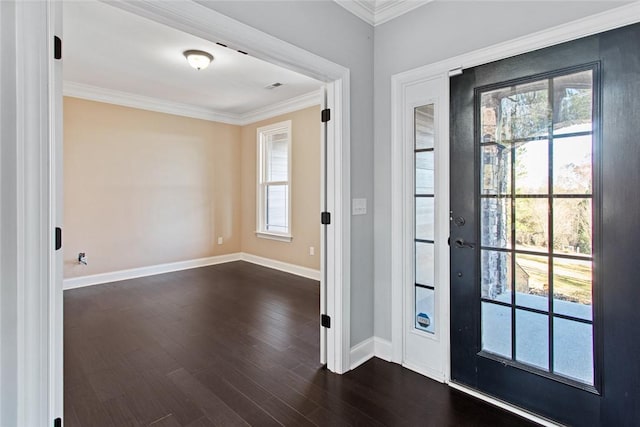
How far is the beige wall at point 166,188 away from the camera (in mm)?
4543

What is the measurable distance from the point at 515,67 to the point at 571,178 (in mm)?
720

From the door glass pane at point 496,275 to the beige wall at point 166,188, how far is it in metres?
3.07

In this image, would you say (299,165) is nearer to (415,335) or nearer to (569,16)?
(415,335)

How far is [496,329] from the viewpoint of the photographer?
200cm

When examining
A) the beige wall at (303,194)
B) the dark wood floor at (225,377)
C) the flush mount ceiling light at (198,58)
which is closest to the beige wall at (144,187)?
the beige wall at (303,194)

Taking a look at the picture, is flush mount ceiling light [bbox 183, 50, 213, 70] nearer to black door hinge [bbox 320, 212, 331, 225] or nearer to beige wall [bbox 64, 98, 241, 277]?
beige wall [bbox 64, 98, 241, 277]

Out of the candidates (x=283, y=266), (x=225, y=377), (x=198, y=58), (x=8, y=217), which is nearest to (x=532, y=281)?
(x=225, y=377)

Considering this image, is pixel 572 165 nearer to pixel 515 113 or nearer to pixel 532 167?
pixel 532 167

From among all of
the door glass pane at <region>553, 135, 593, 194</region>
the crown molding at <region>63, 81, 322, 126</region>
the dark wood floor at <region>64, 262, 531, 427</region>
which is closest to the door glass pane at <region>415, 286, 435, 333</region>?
the dark wood floor at <region>64, 262, 531, 427</region>

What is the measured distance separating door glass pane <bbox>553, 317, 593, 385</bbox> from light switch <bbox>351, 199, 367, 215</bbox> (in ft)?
4.43

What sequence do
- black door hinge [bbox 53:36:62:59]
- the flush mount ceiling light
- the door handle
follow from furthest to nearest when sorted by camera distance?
the flush mount ceiling light → the door handle → black door hinge [bbox 53:36:62:59]

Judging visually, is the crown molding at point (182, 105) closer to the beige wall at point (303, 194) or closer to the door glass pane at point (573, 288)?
the beige wall at point (303, 194)

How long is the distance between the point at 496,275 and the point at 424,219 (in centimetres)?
59

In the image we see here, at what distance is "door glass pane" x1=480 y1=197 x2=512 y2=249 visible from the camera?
6.46ft
